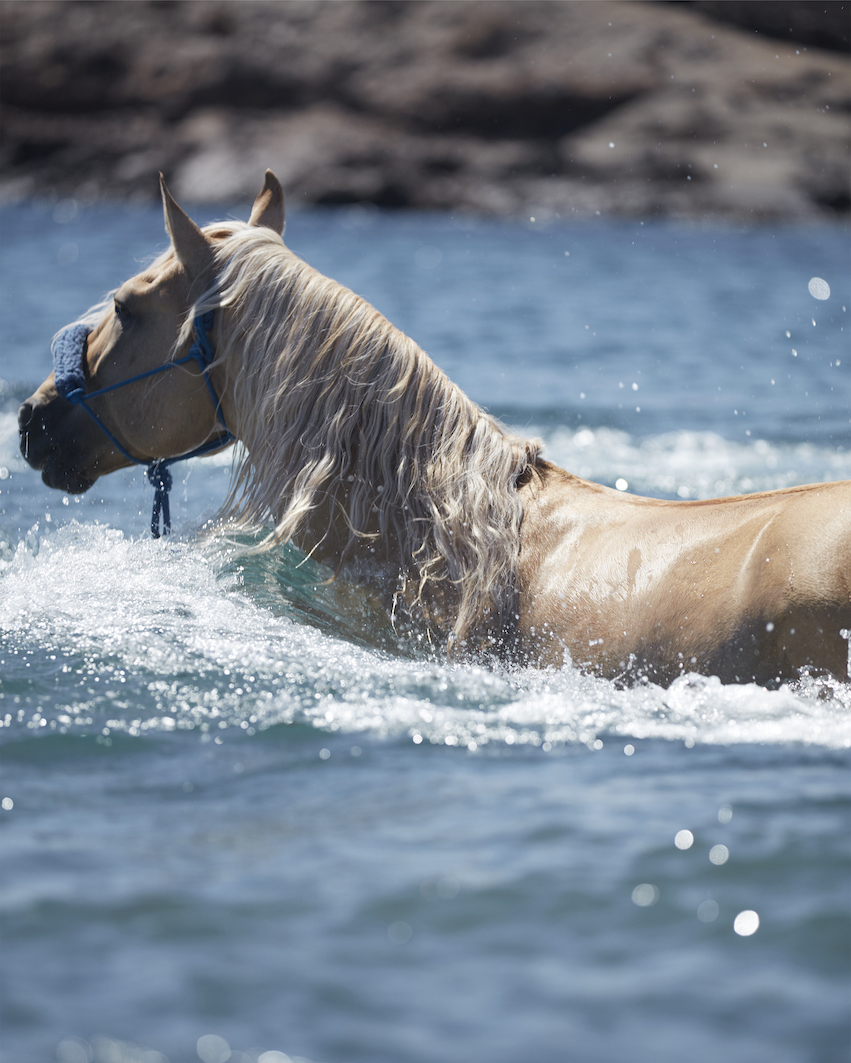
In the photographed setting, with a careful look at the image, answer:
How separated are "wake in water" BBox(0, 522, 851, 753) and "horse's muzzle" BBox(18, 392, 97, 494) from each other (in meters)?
0.40

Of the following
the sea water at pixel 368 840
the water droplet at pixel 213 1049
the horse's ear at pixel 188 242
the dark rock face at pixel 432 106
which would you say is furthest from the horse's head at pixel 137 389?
the dark rock face at pixel 432 106

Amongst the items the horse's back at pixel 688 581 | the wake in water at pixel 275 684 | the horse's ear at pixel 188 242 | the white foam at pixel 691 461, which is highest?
the horse's ear at pixel 188 242

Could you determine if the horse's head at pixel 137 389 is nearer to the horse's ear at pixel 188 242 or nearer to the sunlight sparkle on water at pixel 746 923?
the horse's ear at pixel 188 242

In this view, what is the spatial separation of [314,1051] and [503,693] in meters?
1.52

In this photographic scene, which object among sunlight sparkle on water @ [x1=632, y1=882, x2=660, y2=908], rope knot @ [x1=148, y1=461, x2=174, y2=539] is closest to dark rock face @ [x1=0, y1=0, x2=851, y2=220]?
rope knot @ [x1=148, y1=461, x2=174, y2=539]

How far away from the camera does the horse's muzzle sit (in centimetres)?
386

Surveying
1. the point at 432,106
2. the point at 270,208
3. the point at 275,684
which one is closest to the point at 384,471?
the point at 275,684

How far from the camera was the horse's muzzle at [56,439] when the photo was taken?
3.86 metres

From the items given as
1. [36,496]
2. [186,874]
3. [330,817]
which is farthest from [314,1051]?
[36,496]

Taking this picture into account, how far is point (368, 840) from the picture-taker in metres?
2.35

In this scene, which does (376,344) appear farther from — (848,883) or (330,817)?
(848,883)

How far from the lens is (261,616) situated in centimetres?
375

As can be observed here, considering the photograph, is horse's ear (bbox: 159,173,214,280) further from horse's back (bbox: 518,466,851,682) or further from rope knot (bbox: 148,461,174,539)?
horse's back (bbox: 518,466,851,682)

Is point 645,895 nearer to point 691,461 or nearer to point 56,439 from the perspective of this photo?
point 56,439
